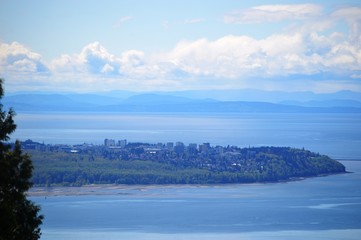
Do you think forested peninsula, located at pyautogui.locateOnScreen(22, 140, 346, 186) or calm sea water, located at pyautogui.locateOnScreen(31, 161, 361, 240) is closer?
calm sea water, located at pyautogui.locateOnScreen(31, 161, 361, 240)

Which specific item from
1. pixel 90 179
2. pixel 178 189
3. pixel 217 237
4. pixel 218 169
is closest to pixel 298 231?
pixel 217 237

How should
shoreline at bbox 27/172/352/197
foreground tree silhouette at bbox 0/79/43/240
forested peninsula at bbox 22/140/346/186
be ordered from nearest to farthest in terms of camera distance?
foreground tree silhouette at bbox 0/79/43/240, shoreline at bbox 27/172/352/197, forested peninsula at bbox 22/140/346/186

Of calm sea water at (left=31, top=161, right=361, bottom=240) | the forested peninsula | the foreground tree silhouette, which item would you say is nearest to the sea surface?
calm sea water at (left=31, top=161, right=361, bottom=240)

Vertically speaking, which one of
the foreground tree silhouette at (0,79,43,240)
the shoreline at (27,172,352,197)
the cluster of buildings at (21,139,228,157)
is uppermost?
the cluster of buildings at (21,139,228,157)

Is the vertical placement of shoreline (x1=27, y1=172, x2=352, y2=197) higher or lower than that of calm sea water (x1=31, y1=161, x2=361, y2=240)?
higher

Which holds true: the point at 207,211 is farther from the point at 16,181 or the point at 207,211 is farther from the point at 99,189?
the point at 16,181

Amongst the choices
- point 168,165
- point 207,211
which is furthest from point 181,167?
point 207,211

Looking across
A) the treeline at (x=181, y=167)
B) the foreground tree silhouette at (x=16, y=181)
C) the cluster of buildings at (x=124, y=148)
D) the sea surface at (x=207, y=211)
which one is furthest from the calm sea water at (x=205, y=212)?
the foreground tree silhouette at (x=16, y=181)

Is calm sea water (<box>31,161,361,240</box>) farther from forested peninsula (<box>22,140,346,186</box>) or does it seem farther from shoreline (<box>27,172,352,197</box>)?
forested peninsula (<box>22,140,346,186</box>)
